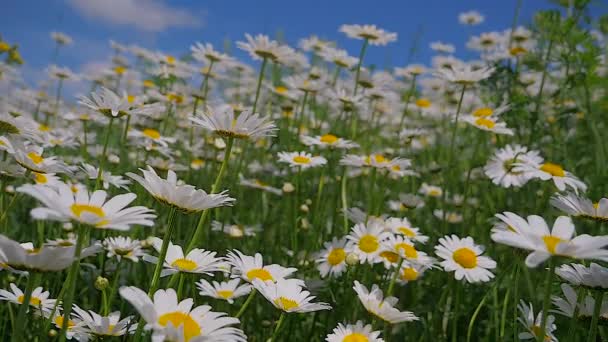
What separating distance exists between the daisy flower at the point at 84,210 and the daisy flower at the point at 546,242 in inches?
30.8

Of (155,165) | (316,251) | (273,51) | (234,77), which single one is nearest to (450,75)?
(273,51)

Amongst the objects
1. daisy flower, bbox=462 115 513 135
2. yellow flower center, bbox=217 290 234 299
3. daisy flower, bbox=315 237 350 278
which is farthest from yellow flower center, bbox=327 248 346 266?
daisy flower, bbox=462 115 513 135

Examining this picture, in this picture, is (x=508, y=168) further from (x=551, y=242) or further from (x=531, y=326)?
(x=551, y=242)

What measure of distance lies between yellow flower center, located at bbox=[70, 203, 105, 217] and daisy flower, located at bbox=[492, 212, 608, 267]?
86cm

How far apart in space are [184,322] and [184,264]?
0.36 m

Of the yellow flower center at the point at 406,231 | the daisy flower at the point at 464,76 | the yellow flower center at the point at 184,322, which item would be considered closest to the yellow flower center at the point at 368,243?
the yellow flower center at the point at 406,231

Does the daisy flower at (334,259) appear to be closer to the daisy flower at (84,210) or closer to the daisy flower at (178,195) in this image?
the daisy flower at (178,195)

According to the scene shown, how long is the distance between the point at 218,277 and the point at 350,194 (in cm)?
195

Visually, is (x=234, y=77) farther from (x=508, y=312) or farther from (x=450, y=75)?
(x=508, y=312)

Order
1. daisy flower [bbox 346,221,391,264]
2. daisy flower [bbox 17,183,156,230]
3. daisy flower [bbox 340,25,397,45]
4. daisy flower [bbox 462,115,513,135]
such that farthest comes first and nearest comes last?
1. daisy flower [bbox 340,25,397,45]
2. daisy flower [bbox 462,115,513,135]
3. daisy flower [bbox 346,221,391,264]
4. daisy flower [bbox 17,183,156,230]

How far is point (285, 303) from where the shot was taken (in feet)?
5.46

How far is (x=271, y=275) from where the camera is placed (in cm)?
184

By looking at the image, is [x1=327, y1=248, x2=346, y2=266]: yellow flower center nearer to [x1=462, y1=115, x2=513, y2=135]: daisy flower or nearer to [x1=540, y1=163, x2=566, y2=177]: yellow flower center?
[x1=540, y1=163, x2=566, y2=177]: yellow flower center

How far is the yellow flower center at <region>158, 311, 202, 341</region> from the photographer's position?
126 cm
